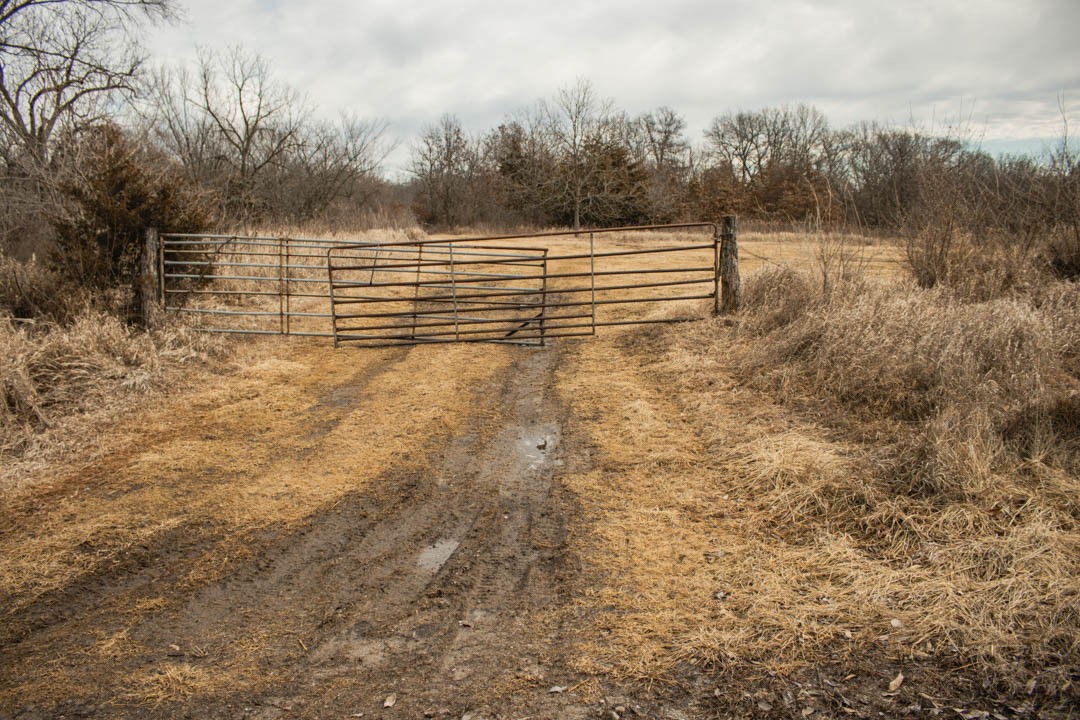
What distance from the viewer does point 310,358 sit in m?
9.21

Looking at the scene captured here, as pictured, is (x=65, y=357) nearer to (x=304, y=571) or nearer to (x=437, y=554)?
(x=304, y=571)

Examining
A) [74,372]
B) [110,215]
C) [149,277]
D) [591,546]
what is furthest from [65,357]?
[591,546]

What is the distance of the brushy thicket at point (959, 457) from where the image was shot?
10.6 ft

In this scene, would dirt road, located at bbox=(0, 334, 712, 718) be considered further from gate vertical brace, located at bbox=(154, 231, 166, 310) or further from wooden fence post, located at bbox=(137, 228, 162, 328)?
gate vertical brace, located at bbox=(154, 231, 166, 310)

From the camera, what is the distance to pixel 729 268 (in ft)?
30.8

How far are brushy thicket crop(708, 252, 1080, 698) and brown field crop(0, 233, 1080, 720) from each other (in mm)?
20

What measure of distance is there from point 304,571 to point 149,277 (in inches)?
303

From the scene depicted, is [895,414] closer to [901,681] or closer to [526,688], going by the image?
[901,681]

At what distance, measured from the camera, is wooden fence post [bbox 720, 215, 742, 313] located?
9242mm

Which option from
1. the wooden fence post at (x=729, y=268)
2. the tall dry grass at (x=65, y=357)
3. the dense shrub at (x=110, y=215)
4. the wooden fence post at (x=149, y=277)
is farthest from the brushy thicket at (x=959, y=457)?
the dense shrub at (x=110, y=215)

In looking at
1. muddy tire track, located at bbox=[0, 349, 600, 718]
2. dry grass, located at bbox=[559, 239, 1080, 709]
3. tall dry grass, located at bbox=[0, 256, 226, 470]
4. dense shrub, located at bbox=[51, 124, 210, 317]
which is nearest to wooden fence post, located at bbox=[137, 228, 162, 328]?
dense shrub, located at bbox=[51, 124, 210, 317]

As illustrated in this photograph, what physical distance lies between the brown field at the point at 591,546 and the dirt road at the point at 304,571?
20mm

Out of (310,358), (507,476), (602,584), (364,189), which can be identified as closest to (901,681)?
(602,584)

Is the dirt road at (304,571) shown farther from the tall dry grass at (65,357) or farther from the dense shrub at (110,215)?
the dense shrub at (110,215)
